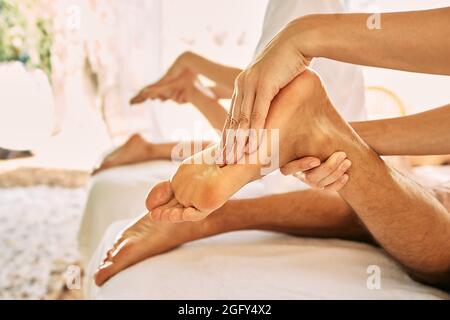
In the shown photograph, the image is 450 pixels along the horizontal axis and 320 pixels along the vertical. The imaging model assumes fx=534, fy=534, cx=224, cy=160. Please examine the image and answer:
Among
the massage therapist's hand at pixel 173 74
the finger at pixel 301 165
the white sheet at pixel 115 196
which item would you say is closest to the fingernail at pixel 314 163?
the finger at pixel 301 165

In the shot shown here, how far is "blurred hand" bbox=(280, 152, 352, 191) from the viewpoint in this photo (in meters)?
0.73

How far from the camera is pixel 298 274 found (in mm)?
828

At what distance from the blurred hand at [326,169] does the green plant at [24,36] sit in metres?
2.59

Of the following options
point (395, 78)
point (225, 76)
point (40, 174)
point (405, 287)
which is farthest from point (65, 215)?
point (405, 287)

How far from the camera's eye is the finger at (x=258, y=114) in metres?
0.69

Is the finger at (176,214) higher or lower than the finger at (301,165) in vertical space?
lower

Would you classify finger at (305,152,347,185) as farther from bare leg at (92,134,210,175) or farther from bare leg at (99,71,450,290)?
bare leg at (92,134,210,175)

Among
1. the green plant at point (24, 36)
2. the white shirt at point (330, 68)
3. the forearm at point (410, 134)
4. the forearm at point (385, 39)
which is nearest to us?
the forearm at point (385, 39)

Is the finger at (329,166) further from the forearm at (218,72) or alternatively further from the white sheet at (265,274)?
the forearm at (218,72)

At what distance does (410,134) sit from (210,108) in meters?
0.89

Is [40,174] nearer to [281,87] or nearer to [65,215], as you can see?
[65,215]

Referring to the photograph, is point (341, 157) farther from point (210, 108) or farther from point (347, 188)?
point (210, 108)

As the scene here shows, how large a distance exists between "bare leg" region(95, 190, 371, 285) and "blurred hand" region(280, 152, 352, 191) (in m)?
0.19

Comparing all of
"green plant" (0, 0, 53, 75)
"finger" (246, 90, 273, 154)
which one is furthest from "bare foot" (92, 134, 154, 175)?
"green plant" (0, 0, 53, 75)
